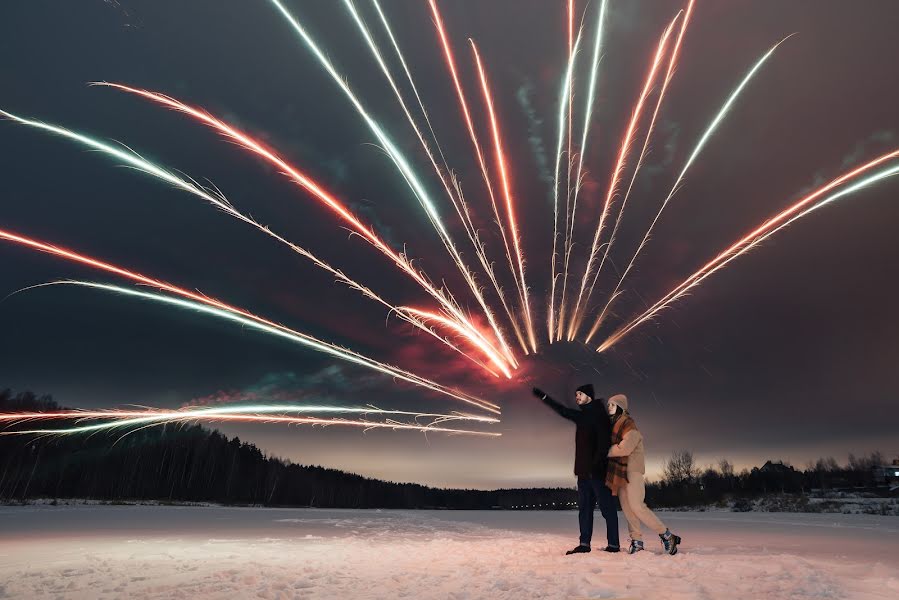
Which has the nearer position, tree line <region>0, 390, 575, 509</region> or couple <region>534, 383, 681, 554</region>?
couple <region>534, 383, 681, 554</region>

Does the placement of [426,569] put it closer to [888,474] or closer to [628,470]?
[628,470]

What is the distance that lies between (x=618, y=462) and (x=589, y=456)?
1.45 feet

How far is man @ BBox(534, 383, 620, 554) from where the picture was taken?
7254 millimetres

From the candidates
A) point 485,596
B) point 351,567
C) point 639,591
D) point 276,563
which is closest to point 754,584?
point 639,591

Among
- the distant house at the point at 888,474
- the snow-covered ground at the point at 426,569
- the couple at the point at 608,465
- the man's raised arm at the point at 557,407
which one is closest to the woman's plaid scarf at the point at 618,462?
the couple at the point at 608,465

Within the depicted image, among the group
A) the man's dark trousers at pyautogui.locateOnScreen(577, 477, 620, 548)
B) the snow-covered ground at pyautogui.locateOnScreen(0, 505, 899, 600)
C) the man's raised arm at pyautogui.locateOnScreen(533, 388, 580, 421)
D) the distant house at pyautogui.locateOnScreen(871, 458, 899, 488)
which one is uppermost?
the distant house at pyautogui.locateOnScreen(871, 458, 899, 488)

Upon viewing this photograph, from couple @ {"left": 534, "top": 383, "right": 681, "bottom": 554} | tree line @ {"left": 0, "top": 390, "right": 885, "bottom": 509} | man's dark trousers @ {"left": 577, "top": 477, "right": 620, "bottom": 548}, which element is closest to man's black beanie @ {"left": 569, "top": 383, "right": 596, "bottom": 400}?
couple @ {"left": 534, "top": 383, "right": 681, "bottom": 554}

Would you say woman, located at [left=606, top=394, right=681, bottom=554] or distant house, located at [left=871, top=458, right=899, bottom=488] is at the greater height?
distant house, located at [left=871, top=458, right=899, bottom=488]

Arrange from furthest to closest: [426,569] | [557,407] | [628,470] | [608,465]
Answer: [557,407] → [608,465] → [628,470] → [426,569]

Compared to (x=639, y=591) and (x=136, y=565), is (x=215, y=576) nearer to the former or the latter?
(x=136, y=565)

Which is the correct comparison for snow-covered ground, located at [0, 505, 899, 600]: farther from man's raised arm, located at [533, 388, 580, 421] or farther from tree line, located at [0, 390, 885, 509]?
tree line, located at [0, 390, 885, 509]

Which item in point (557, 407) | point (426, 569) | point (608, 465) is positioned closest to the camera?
point (426, 569)

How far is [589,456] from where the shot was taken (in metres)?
7.75

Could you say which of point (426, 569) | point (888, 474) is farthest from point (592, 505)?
point (888, 474)
